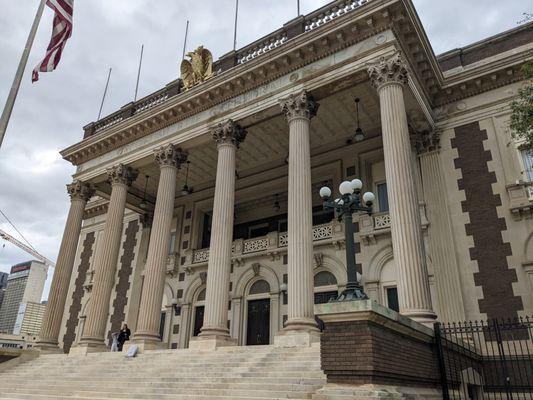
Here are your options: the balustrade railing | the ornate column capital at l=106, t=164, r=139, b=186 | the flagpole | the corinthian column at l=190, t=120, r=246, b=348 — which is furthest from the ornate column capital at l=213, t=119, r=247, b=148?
the flagpole

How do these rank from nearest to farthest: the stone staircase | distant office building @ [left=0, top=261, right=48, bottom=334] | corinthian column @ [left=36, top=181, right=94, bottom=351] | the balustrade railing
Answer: the stone staircase < the balustrade railing < corinthian column @ [left=36, top=181, right=94, bottom=351] < distant office building @ [left=0, top=261, right=48, bottom=334]

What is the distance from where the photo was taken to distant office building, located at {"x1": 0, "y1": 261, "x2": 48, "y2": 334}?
586 feet

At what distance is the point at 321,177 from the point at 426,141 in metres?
5.96

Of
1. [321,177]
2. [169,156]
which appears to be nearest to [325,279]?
[321,177]

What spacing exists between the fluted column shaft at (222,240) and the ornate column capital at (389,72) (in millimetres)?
6583

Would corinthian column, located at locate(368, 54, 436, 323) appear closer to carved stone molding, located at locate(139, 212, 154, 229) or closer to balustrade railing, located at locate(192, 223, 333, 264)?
balustrade railing, located at locate(192, 223, 333, 264)

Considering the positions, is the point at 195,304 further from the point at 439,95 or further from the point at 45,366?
the point at 439,95

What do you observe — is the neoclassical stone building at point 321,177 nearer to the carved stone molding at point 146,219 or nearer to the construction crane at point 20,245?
the carved stone molding at point 146,219

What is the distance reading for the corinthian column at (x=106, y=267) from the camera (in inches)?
797

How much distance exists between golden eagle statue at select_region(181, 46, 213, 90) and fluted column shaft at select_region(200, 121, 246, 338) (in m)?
3.78

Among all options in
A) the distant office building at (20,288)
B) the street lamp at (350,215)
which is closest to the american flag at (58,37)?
the street lamp at (350,215)

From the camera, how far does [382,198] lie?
21.1m

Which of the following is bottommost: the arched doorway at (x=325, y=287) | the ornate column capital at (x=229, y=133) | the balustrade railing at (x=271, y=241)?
the arched doorway at (x=325, y=287)

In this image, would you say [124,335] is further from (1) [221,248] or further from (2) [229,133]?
(2) [229,133]
